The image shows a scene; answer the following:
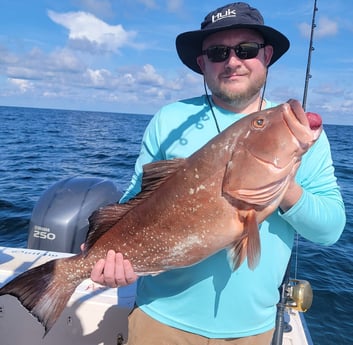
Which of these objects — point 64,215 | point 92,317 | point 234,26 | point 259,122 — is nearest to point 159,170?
point 259,122

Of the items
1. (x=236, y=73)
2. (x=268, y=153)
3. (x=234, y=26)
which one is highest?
(x=234, y=26)

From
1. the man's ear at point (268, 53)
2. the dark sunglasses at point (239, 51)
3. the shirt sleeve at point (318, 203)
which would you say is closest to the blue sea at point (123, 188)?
the shirt sleeve at point (318, 203)

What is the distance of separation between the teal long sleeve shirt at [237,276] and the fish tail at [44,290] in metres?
0.58

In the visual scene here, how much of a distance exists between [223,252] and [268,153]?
81 centimetres

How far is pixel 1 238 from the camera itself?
9.16 metres

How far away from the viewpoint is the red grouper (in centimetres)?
196

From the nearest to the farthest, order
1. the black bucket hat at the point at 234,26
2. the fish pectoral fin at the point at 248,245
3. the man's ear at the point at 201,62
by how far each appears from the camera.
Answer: the fish pectoral fin at the point at 248,245
the black bucket hat at the point at 234,26
the man's ear at the point at 201,62

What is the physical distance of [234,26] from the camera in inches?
97.0

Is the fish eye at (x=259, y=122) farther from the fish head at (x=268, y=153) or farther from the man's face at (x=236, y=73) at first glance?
the man's face at (x=236, y=73)

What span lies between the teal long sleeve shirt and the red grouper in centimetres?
25

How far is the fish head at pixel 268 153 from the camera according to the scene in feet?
6.20

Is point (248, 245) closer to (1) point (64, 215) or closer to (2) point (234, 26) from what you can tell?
(2) point (234, 26)

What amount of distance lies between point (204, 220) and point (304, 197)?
598mm

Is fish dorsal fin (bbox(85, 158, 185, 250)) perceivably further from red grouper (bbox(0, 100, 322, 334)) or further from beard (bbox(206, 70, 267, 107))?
beard (bbox(206, 70, 267, 107))
